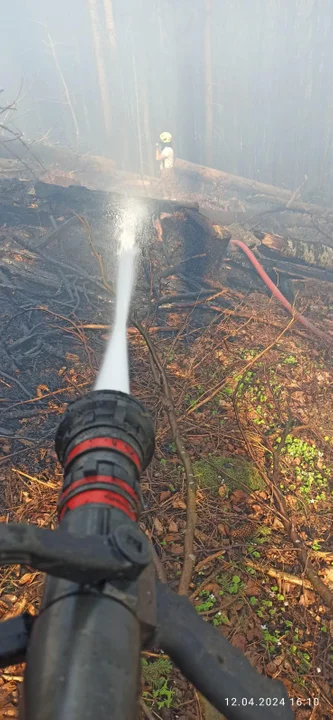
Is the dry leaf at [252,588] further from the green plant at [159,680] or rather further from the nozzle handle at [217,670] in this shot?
the nozzle handle at [217,670]

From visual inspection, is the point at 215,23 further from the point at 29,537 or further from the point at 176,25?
the point at 29,537

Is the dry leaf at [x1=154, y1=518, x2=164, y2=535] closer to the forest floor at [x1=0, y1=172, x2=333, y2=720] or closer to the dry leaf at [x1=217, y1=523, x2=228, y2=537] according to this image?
the forest floor at [x1=0, y1=172, x2=333, y2=720]

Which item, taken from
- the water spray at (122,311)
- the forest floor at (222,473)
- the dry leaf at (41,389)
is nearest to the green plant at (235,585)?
the forest floor at (222,473)

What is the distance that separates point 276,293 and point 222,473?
5289mm

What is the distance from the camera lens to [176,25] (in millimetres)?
31656

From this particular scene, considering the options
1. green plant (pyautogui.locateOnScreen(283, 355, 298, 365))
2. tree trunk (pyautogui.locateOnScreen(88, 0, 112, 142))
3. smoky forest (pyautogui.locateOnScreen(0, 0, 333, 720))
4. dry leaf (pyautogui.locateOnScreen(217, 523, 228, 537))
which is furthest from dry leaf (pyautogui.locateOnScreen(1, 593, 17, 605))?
tree trunk (pyautogui.locateOnScreen(88, 0, 112, 142))

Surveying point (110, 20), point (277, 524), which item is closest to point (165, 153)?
point (110, 20)

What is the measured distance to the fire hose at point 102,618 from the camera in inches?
49.8

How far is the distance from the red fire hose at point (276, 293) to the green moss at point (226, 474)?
3.72 metres

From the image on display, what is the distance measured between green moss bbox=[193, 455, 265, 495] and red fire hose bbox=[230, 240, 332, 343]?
372 cm

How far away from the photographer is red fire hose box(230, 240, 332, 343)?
7.94 m

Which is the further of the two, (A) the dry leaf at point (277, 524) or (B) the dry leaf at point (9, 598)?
(A) the dry leaf at point (277, 524)

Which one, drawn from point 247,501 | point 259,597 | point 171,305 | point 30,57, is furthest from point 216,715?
point 30,57

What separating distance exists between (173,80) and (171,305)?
3082cm
